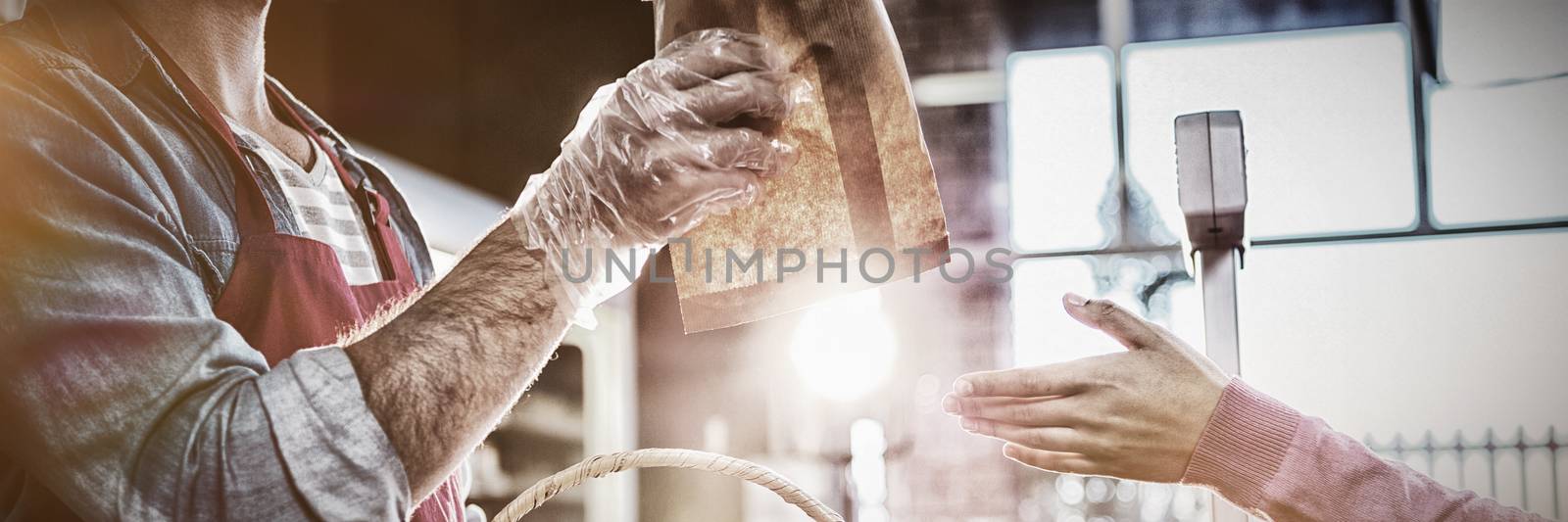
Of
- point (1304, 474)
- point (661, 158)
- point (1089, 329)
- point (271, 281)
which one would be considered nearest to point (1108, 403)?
point (1304, 474)

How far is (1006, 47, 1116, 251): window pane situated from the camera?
3186 mm

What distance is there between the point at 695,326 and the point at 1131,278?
265cm

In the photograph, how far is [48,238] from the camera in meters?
0.69

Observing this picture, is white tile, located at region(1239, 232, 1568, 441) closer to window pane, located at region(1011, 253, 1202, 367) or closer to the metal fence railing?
the metal fence railing

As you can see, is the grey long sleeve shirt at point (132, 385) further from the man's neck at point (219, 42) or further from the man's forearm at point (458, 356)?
the man's neck at point (219, 42)

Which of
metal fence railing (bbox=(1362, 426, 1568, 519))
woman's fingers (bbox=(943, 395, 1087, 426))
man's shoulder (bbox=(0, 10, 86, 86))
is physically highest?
man's shoulder (bbox=(0, 10, 86, 86))

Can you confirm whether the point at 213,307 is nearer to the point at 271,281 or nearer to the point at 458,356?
the point at 271,281

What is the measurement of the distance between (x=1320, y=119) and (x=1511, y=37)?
47 centimetres

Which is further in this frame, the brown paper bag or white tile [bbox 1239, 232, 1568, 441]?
white tile [bbox 1239, 232, 1568, 441]

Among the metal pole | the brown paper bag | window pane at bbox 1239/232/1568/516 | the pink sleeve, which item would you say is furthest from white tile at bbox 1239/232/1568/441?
the brown paper bag

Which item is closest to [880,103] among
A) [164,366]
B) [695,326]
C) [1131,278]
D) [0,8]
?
[695,326]

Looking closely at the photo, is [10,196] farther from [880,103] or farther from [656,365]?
[656,365]

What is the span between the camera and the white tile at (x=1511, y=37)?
2.65 metres

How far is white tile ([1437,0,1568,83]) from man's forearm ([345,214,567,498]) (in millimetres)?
2793
